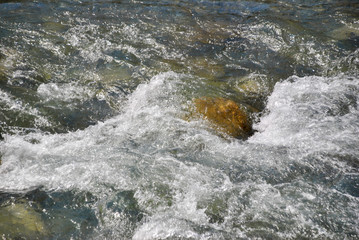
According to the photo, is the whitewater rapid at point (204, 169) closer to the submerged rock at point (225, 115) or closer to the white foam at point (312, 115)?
the white foam at point (312, 115)

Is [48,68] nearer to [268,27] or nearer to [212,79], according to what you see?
[212,79]

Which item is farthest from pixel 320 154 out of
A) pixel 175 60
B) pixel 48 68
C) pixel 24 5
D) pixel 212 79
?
pixel 24 5

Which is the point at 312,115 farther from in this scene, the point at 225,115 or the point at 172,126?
the point at 172,126

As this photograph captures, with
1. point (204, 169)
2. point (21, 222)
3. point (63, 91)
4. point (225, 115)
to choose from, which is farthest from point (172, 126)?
point (21, 222)

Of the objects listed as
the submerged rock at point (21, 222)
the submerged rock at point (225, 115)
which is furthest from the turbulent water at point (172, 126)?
the submerged rock at point (225, 115)

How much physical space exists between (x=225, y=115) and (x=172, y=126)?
783mm

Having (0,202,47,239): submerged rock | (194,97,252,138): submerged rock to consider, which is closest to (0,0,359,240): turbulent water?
(0,202,47,239): submerged rock

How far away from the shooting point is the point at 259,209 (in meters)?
3.08

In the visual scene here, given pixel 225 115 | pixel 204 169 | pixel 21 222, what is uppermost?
pixel 225 115

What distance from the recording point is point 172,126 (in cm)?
434

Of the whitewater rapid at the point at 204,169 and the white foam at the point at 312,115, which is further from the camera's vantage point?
the white foam at the point at 312,115

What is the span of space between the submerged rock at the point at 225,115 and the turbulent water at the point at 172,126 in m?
0.15

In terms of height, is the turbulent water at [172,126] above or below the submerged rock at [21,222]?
above

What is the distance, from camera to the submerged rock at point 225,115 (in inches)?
177
